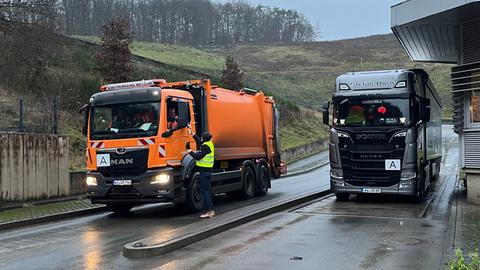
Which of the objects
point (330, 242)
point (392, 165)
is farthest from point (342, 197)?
point (330, 242)

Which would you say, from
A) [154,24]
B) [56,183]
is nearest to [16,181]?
[56,183]

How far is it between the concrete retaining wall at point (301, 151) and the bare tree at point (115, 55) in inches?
453

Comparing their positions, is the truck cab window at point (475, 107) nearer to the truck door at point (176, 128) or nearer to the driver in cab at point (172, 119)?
the truck door at point (176, 128)

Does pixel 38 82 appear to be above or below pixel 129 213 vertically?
above

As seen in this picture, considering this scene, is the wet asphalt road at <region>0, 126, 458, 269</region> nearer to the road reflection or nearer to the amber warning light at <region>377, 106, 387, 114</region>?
the road reflection

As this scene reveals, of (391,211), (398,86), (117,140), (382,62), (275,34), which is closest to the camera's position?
(117,140)

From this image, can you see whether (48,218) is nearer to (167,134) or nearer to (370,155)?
(167,134)

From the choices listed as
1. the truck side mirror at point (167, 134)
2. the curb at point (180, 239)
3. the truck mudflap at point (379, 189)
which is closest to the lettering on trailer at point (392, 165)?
the truck mudflap at point (379, 189)

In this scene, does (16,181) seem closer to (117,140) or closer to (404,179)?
(117,140)

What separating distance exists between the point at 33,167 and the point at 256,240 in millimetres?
7560

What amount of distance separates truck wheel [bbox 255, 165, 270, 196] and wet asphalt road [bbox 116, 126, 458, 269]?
9.62ft

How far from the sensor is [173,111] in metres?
12.3

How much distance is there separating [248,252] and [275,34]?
120 m

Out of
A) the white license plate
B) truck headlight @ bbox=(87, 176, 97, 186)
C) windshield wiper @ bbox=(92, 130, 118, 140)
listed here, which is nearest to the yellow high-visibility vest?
windshield wiper @ bbox=(92, 130, 118, 140)
